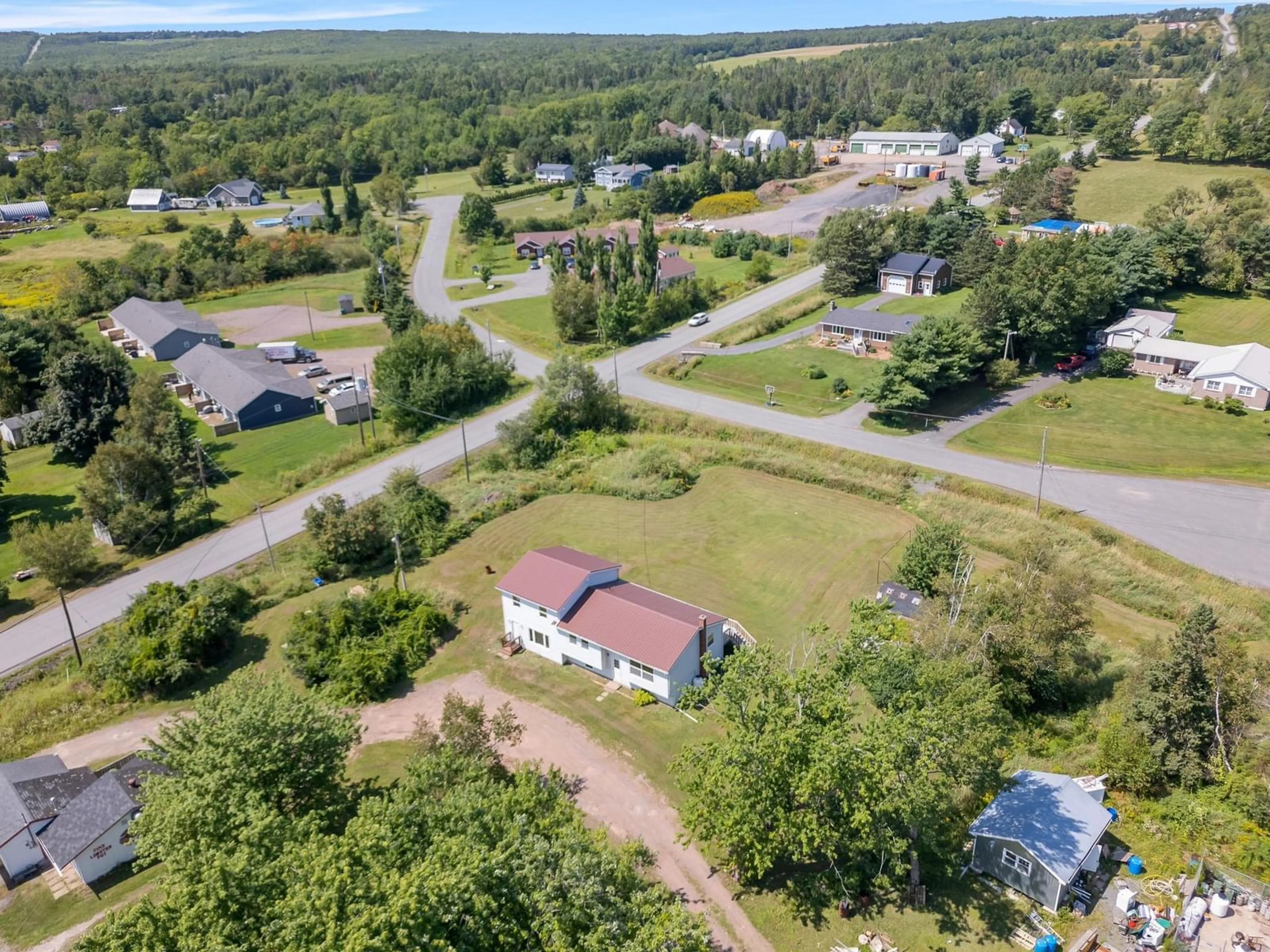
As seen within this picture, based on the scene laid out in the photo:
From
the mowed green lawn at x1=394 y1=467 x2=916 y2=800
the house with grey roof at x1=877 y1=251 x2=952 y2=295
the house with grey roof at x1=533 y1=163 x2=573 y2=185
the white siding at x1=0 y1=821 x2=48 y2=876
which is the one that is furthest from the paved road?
the house with grey roof at x1=533 y1=163 x2=573 y2=185

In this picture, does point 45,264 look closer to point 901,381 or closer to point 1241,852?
point 901,381

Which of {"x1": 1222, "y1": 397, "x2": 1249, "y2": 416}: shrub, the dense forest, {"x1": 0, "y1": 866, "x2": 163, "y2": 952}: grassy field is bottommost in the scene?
{"x1": 0, "y1": 866, "x2": 163, "y2": 952}: grassy field

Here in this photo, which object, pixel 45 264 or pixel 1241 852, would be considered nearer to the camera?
pixel 1241 852

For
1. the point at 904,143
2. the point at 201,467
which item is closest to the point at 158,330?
the point at 201,467

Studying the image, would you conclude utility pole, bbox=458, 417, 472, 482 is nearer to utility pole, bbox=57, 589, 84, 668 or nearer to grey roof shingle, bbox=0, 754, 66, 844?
utility pole, bbox=57, 589, 84, 668

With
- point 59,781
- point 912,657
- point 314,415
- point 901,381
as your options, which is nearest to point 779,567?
point 912,657

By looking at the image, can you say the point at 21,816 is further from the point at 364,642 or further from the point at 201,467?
the point at 201,467

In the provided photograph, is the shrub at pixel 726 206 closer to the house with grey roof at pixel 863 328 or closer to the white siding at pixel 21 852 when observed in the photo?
the house with grey roof at pixel 863 328
